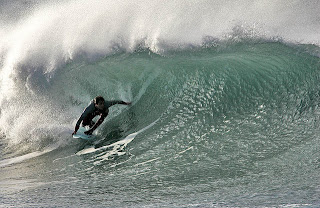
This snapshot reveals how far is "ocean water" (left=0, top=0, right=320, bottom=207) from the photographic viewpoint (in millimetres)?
5059

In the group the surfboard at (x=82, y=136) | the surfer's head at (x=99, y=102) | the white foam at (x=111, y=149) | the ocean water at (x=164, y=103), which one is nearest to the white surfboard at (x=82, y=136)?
the surfboard at (x=82, y=136)

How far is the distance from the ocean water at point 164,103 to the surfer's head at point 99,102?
2.11 feet

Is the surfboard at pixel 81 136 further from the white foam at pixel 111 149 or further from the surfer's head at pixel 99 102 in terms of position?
the surfer's head at pixel 99 102

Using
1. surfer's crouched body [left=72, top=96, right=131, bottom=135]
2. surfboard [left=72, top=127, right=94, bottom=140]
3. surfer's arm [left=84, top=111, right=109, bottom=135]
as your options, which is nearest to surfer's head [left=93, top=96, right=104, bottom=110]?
surfer's crouched body [left=72, top=96, right=131, bottom=135]

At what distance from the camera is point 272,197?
4117 mm

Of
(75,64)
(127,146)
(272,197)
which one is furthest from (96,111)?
(272,197)

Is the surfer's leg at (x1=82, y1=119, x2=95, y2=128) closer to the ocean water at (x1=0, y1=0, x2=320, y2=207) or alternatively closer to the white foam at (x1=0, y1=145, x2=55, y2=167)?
the ocean water at (x1=0, y1=0, x2=320, y2=207)

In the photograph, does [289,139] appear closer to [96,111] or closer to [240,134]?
[240,134]

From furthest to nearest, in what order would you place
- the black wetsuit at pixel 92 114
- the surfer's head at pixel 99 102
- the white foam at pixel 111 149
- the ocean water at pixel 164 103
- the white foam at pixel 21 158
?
the white foam at pixel 21 158 < the black wetsuit at pixel 92 114 < the surfer's head at pixel 99 102 < the white foam at pixel 111 149 < the ocean water at pixel 164 103

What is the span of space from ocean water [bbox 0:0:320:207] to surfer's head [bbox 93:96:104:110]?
2.11ft

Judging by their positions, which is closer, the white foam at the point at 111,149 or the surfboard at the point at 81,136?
the white foam at the point at 111,149

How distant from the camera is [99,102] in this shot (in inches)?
287

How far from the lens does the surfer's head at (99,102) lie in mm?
7242

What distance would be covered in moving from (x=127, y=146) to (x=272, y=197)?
3395 mm
